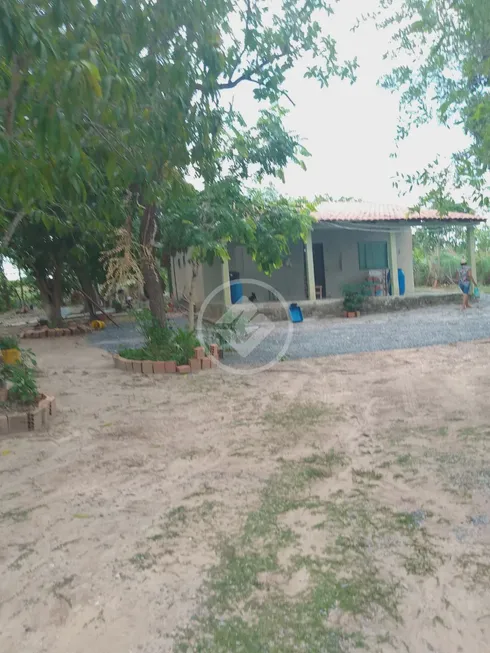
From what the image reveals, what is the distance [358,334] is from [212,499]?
303 inches

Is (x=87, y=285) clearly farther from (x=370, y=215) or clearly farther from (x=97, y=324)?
(x=370, y=215)

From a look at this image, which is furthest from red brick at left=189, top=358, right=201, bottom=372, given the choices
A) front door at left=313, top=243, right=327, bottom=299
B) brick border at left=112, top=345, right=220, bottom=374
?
front door at left=313, top=243, right=327, bottom=299

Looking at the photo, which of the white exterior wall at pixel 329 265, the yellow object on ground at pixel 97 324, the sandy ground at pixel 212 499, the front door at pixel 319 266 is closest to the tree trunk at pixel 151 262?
the sandy ground at pixel 212 499

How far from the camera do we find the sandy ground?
6.98 feet

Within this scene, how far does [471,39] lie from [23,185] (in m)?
3.92

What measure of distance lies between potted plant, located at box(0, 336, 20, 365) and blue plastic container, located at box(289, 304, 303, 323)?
7.31m

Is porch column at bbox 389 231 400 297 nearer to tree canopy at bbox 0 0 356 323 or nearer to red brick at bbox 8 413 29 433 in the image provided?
tree canopy at bbox 0 0 356 323

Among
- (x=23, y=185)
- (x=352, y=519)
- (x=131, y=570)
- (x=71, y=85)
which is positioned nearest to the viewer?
(x=71, y=85)

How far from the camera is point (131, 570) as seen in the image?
2.50 m

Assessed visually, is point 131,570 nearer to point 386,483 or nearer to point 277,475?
point 277,475

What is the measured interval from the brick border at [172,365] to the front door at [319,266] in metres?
9.79

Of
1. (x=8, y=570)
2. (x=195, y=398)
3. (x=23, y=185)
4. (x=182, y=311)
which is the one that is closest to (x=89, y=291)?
(x=182, y=311)

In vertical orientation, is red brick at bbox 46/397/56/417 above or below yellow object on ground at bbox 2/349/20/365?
below

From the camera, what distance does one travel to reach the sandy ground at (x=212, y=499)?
83.7 inches
